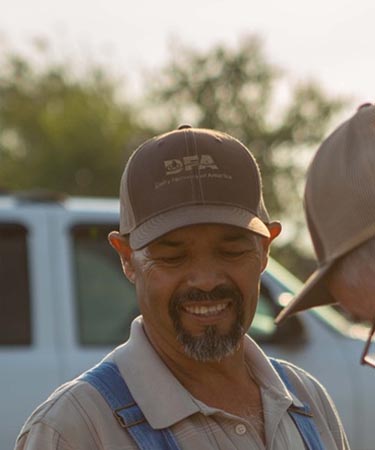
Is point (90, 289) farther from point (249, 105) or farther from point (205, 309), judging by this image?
point (249, 105)

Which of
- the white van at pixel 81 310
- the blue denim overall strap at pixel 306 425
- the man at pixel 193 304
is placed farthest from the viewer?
the white van at pixel 81 310

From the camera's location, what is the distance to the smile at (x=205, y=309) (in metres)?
2.51

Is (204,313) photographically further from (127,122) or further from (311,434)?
(127,122)

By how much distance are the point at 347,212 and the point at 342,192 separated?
39mm

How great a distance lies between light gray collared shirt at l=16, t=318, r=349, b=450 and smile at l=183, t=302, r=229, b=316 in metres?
0.12

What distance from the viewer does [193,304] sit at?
2.50 metres

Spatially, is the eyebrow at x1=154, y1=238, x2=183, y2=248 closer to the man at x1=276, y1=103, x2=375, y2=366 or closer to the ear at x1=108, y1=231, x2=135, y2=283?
the ear at x1=108, y1=231, x2=135, y2=283

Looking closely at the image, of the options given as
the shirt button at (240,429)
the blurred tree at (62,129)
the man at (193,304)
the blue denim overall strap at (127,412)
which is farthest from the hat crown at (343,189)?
the blurred tree at (62,129)

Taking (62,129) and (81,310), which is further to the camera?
(62,129)

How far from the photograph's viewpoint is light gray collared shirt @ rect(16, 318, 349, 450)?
2.36 metres

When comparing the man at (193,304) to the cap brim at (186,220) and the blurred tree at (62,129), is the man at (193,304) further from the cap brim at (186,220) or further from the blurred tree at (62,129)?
the blurred tree at (62,129)

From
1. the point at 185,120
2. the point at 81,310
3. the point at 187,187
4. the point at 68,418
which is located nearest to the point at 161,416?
the point at 68,418

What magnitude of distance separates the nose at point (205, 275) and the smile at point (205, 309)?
0.04 m

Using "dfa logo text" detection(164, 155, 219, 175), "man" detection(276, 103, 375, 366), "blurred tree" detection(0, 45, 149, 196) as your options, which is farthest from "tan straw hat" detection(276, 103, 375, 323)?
"blurred tree" detection(0, 45, 149, 196)
